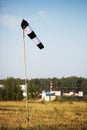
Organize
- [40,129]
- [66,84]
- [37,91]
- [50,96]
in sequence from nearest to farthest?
[40,129]
[50,96]
[37,91]
[66,84]

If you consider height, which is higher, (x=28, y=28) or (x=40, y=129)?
(x=28, y=28)

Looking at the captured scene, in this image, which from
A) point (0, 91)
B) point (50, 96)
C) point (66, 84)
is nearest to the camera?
point (0, 91)

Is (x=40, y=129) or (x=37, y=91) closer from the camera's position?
(x=40, y=129)

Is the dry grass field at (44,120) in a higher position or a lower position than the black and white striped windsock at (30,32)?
lower

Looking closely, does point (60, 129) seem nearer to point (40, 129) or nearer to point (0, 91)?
point (40, 129)

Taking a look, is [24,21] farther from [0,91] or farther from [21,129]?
[0,91]

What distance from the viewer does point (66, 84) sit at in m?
137

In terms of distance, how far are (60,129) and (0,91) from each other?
182ft

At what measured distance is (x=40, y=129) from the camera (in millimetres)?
8570

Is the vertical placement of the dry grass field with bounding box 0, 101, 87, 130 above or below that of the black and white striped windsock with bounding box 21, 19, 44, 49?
below

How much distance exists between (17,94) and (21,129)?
192ft

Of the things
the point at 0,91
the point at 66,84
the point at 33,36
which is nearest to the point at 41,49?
the point at 33,36

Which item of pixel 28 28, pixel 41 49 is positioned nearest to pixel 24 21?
pixel 28 28

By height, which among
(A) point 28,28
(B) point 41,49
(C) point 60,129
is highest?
(A) point 28,28
